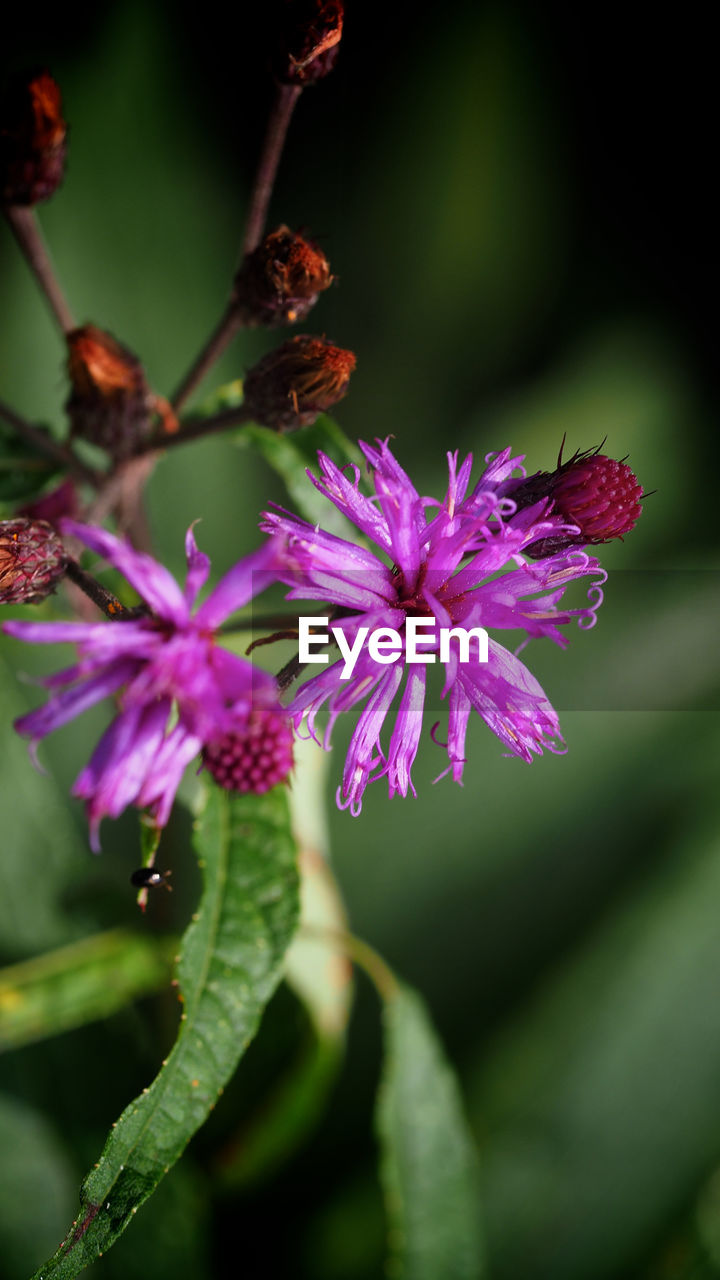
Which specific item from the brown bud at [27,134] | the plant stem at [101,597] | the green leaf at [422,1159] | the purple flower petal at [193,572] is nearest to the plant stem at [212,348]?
the brown bud at [27,134]

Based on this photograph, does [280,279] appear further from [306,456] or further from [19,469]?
[19,469]

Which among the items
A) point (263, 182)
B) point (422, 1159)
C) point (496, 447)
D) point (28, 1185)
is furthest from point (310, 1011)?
point (263, 182)

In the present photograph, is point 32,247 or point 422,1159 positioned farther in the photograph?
point 422,1159

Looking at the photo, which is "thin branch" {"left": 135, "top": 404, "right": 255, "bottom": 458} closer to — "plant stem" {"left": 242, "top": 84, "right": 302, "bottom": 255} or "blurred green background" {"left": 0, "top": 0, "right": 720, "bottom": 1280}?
"plant stem" {"left": 242, "top": 84, "right": 302, "bottom": 255}

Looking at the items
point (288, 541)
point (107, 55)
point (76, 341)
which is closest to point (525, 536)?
point (288, 541)

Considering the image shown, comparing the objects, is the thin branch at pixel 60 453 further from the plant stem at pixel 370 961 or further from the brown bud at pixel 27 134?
the plant stem at pixel 370 961

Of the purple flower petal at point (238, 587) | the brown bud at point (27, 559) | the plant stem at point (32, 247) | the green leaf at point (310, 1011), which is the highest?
the plant stem at point (32, 247)
